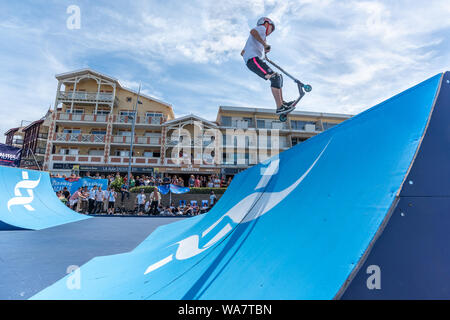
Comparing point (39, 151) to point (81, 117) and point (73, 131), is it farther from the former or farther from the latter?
point (81, 117)

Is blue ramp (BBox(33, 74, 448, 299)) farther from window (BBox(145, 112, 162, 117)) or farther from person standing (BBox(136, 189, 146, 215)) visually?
window (BBox(145, 112, 162, 117))

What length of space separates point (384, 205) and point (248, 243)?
1.16 metres

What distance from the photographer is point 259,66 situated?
11.1 ft

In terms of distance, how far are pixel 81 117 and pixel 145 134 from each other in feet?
26.0

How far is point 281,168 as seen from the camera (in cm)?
277

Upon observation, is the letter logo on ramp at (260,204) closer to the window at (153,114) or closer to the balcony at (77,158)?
the balcony at (77,158)

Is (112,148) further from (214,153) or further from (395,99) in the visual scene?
(395,99)

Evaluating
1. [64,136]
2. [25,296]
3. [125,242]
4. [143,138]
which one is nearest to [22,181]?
[125,242]

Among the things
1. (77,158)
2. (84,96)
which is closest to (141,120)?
(84,96)

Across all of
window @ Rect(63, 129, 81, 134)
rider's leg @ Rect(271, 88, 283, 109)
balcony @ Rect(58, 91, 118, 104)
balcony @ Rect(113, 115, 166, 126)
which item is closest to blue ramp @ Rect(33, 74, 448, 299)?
rider's leg @ Rect(271, 88, 283, 109)

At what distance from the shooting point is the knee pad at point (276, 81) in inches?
133

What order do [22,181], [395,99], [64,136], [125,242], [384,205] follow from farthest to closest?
1. [64,136]
2. [22,181]
3. [125,242]
4. [395,99]
5. [384,205]

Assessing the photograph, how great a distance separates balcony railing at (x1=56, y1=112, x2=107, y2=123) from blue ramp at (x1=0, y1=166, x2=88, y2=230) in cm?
2310

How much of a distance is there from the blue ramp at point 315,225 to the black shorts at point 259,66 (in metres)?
1.41
